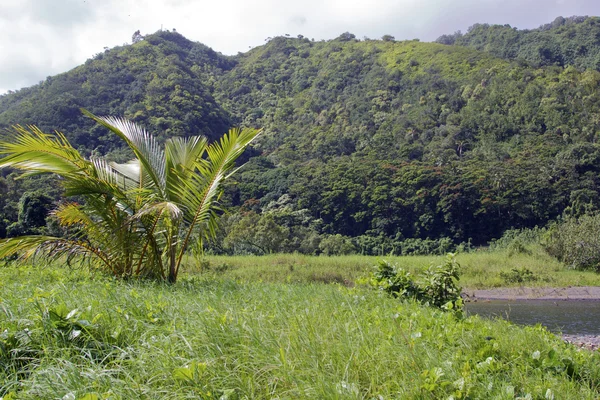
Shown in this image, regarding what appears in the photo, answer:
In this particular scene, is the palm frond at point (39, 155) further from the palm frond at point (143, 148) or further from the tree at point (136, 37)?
the tree at point (136, 37)

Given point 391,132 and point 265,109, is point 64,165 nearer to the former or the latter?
point 391,132

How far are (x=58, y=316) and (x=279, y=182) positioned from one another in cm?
4188

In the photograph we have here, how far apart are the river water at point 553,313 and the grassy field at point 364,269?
3251 mm

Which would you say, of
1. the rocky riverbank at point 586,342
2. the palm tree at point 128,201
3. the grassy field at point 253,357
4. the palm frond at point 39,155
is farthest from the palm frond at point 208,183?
the rocky riverbank at point 586,342

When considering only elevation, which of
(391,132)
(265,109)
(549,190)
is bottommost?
(549,190)

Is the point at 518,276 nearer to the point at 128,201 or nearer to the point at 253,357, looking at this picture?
the point at 128,201

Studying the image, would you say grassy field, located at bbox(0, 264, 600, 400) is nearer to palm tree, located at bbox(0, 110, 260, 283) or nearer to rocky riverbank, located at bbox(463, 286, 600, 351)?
Result: palm tree, located at bbox(0, 110, 260, 283)

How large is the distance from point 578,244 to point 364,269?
1056 centimetres

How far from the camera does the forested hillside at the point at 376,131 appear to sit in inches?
1500

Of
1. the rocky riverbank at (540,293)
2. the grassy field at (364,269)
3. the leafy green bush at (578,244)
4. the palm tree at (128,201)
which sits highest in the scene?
the palm tree at (128,201)

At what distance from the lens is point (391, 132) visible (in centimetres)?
5400

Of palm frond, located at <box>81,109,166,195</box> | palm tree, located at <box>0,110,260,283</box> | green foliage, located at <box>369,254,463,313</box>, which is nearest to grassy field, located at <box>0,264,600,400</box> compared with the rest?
green foliage, located at <box>369,254,463,313</box>

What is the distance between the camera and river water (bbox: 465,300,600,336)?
488 inches

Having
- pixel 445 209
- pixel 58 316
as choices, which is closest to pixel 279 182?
pixel 445 209
